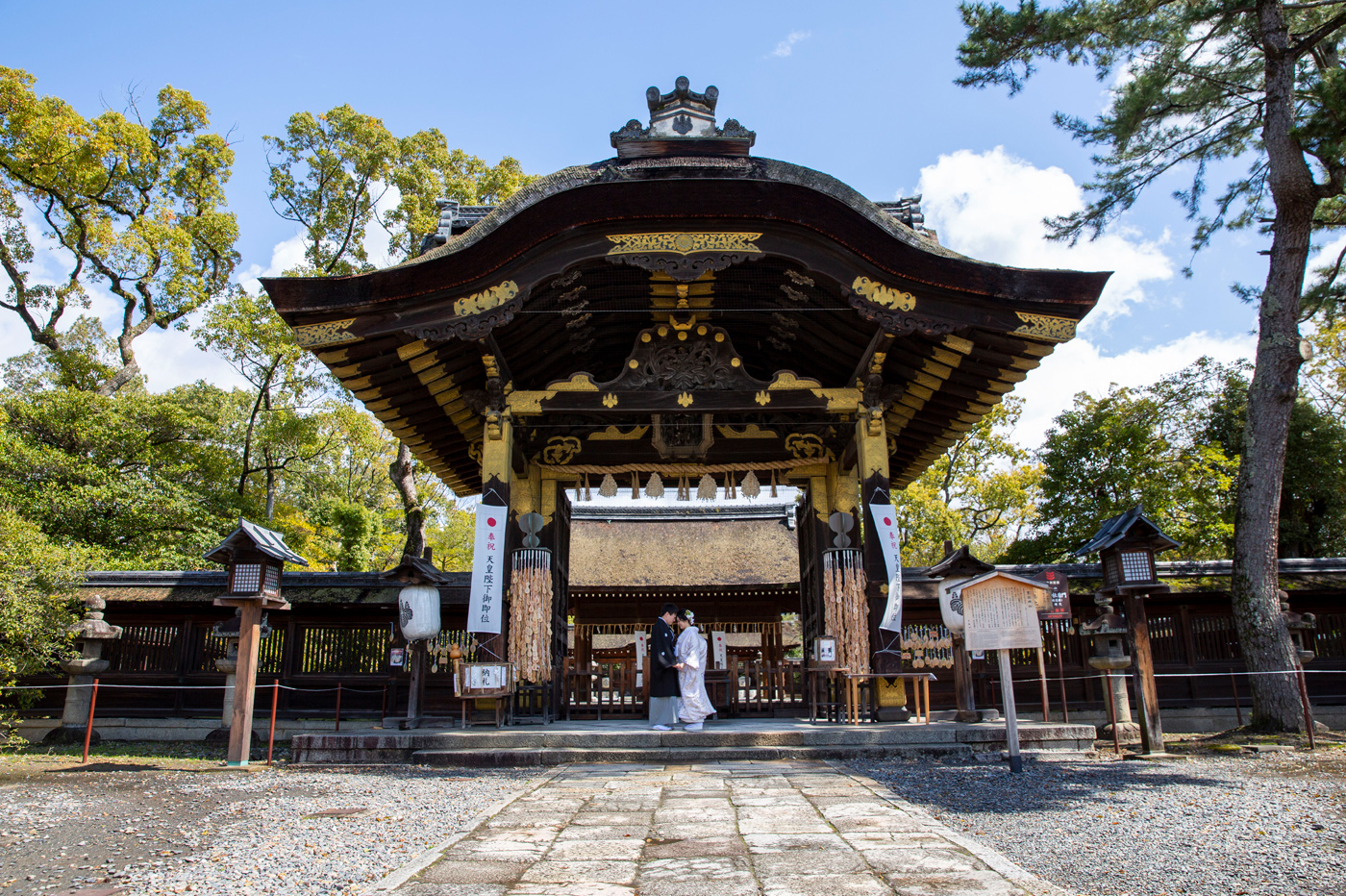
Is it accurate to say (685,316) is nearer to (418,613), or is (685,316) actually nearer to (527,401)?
(527,401)

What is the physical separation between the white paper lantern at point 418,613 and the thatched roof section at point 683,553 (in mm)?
7491

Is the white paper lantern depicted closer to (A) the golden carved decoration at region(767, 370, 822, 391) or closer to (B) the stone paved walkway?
(B) the stone paved walkway

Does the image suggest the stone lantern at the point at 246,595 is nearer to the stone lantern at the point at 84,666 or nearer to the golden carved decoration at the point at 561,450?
the stone lantern at the point at 84,666

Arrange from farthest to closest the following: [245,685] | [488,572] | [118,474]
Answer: [118,474], [488,572], [245,685]

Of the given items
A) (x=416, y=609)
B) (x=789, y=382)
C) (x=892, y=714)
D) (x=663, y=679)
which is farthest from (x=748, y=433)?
(x=416, y=609)

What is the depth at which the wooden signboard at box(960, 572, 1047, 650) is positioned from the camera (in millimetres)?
6584

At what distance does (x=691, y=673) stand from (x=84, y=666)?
25.0ft

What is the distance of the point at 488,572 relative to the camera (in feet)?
29.0

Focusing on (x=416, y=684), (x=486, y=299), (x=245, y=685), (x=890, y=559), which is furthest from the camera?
(x=416, y=684)

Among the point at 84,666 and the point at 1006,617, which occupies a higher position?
the point at 1006,617

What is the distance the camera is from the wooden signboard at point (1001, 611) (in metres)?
6.58

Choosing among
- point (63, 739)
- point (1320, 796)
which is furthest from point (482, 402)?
point (1320, 796)

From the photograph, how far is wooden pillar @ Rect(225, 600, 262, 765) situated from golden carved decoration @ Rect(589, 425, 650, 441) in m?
5.16

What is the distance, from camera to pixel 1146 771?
656 cm
